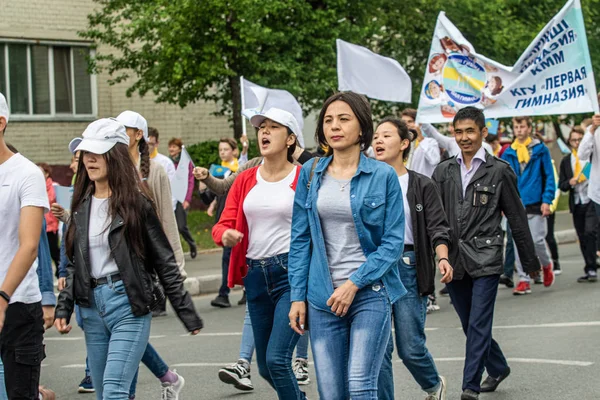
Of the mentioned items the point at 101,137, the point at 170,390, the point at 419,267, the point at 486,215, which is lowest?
the point at 170,390

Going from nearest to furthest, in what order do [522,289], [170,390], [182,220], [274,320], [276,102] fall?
[274,320], [170,390], [276,102], [522,289], [182,220]

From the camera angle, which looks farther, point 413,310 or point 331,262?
point 413,310

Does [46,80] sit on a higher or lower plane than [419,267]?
higher

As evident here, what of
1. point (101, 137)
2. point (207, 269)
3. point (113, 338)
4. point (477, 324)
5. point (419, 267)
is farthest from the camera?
point (207, 269)

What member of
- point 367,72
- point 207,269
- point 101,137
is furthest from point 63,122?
point 101,137

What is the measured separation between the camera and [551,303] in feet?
38.2

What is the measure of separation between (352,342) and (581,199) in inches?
392

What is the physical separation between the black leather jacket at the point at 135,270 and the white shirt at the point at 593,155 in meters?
6.52

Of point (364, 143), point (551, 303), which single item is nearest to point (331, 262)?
point (364, 143)

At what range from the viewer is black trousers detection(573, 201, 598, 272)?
45.0 feet

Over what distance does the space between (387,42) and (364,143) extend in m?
23.5

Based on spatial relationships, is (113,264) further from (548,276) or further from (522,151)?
(548,276)

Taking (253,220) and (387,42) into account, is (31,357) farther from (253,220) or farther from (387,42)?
(387,42)

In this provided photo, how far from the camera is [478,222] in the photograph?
7.33 meters
